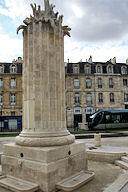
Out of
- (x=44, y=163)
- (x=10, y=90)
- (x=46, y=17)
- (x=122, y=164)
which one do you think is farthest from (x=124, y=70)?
(x=44, y=163)

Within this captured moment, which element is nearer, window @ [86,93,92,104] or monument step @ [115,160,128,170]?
monument step @ [115,160,128,170]

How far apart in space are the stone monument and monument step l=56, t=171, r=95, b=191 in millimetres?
116

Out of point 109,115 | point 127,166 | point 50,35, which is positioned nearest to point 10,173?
point 127,166

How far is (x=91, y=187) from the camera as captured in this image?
462 cm

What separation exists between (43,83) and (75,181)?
2848mm

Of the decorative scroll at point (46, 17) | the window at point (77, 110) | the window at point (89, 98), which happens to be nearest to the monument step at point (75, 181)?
the decorative scroll at point (46, 17)

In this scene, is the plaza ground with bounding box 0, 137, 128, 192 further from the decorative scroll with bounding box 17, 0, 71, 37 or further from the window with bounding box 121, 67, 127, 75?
the window with bounding box 121, 67, 127, 75

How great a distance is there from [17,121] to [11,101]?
5087 mm

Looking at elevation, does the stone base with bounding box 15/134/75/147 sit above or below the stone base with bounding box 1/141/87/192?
above

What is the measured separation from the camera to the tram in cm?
2430

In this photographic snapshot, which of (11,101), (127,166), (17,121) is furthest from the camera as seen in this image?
(11,101)

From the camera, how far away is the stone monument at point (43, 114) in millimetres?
4746

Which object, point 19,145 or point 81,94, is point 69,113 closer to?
point 81,94

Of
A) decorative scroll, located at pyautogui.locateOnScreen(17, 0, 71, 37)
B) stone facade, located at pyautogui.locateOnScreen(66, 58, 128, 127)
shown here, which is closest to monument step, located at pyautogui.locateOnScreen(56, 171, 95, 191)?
decorative scroll, located at pyautogui.locateOnScreen(17, 0, 71, 37)
